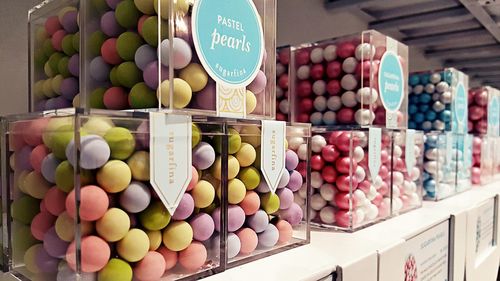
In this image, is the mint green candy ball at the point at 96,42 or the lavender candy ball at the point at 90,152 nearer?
the lavender candy ball at the point at 90,152

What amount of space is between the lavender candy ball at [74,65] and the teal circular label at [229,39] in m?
0.20

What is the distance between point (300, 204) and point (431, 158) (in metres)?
0.79

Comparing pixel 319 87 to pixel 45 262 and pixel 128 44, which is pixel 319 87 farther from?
pixel 45 262

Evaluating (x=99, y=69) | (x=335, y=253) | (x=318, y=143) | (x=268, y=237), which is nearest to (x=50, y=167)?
(x=99, y=69)

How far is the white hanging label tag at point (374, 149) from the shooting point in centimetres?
104

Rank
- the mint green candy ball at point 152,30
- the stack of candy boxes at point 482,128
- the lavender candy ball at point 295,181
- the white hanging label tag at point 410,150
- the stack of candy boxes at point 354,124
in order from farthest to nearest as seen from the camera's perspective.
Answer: the stack of candy boxes at point 482,128 < the white hanging label tag at point 410,150 < the stack of candy boxes at point 354,124 < the lavender candy ball at point 295,181 < the mint green candy ball at point 152,30

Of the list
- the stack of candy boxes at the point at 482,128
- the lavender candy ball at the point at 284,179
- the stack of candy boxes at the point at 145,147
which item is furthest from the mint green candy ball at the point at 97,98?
the stack of candy boxes at the point at 482,128

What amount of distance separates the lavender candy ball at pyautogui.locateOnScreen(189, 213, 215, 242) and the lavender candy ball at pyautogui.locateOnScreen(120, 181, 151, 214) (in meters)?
0.10

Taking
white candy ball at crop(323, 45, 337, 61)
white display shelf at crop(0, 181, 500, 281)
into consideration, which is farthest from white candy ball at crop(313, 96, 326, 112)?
white display shelf at crop(0, 181, 500, 281)

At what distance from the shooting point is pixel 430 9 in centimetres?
175

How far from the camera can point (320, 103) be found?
45.1 inches

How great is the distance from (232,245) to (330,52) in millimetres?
638

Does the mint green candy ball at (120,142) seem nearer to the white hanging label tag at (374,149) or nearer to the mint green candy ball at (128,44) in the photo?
the mint green candy ball at (128,44)

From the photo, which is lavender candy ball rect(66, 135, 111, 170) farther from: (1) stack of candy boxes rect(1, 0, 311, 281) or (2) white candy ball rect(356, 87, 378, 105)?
(2) white candy ball rect(356, 87, 378, 105)
